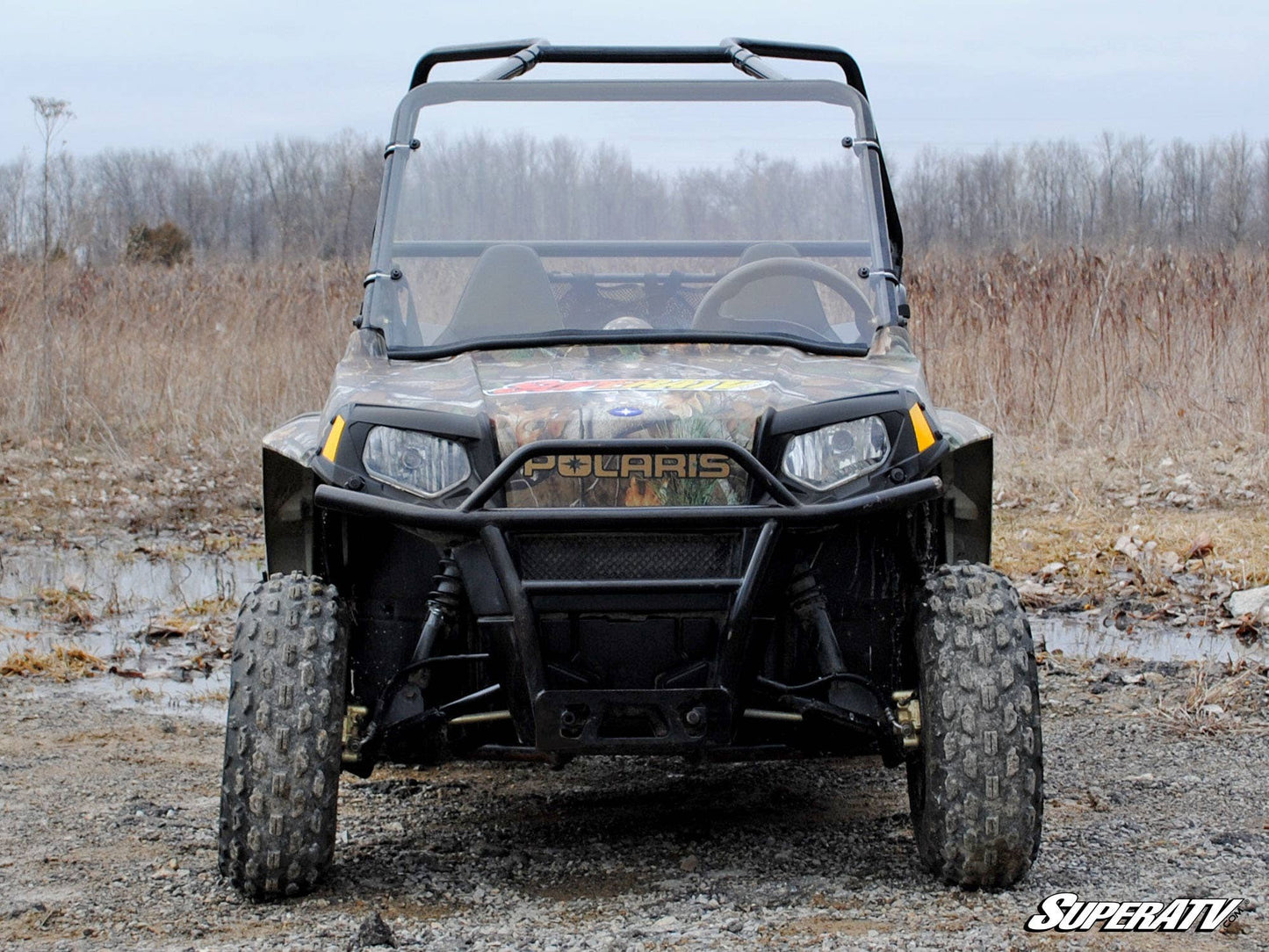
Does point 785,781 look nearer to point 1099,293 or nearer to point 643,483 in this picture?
point 643,483

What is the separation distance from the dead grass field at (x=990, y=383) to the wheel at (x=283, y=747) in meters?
5.69

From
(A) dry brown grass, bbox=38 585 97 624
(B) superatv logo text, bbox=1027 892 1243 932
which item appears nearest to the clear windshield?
(B) superatv logo text, bbox=1027 892 1243 932

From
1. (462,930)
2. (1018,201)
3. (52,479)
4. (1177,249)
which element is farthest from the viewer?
(1018,201)

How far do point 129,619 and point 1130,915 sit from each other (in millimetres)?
4673

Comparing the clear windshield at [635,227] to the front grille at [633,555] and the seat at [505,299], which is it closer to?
the seat at [505,299]

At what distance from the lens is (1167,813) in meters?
3.83

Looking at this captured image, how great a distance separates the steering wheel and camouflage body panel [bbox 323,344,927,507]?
43 cm

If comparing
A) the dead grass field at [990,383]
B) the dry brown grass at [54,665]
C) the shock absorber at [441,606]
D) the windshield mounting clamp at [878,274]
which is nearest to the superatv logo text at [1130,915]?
the shock absorber at [441,606]

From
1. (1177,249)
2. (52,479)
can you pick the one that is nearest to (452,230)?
(52,479)

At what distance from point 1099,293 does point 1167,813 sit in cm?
786

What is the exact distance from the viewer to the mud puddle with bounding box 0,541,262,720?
17.8 ft

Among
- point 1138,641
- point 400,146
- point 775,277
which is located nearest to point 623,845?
point 775,277

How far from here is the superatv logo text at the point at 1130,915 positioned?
2.94 metres

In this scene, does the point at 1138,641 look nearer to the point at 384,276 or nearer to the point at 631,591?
the point at 384,276
